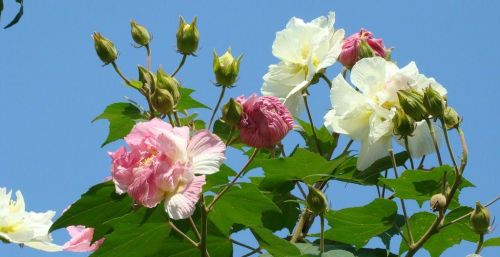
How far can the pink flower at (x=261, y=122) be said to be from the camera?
2.02 metres

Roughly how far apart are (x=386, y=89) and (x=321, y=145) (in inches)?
11.7

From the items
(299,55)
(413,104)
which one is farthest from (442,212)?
(299,55)

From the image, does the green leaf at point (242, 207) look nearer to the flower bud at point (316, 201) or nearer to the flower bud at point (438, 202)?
the flower bud at point (316, 201)

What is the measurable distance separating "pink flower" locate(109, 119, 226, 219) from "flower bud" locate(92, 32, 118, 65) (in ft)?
2.02

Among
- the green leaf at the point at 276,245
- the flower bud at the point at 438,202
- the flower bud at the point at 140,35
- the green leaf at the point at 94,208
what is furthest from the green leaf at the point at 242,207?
the flower bud at the point at 140,35

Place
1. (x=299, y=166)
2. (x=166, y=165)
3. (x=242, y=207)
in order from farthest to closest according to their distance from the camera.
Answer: (x=299, y=166), (x=242, y=207), (x=166, y=165)

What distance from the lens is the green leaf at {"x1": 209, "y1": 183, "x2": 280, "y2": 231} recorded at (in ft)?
6.74

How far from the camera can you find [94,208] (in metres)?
2.08

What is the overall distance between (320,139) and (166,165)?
2.46 ft

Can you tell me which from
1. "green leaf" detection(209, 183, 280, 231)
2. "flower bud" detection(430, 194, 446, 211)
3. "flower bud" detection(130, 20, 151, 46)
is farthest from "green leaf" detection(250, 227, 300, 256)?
"flower bud" detection(130, 20, 151, 46)

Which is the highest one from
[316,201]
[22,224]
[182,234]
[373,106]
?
[373,106]

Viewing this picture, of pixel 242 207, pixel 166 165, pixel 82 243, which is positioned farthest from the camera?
pixel 82 243

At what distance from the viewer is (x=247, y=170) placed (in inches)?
88.7

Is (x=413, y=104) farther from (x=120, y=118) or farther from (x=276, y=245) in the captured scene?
(x=120, y=118)
